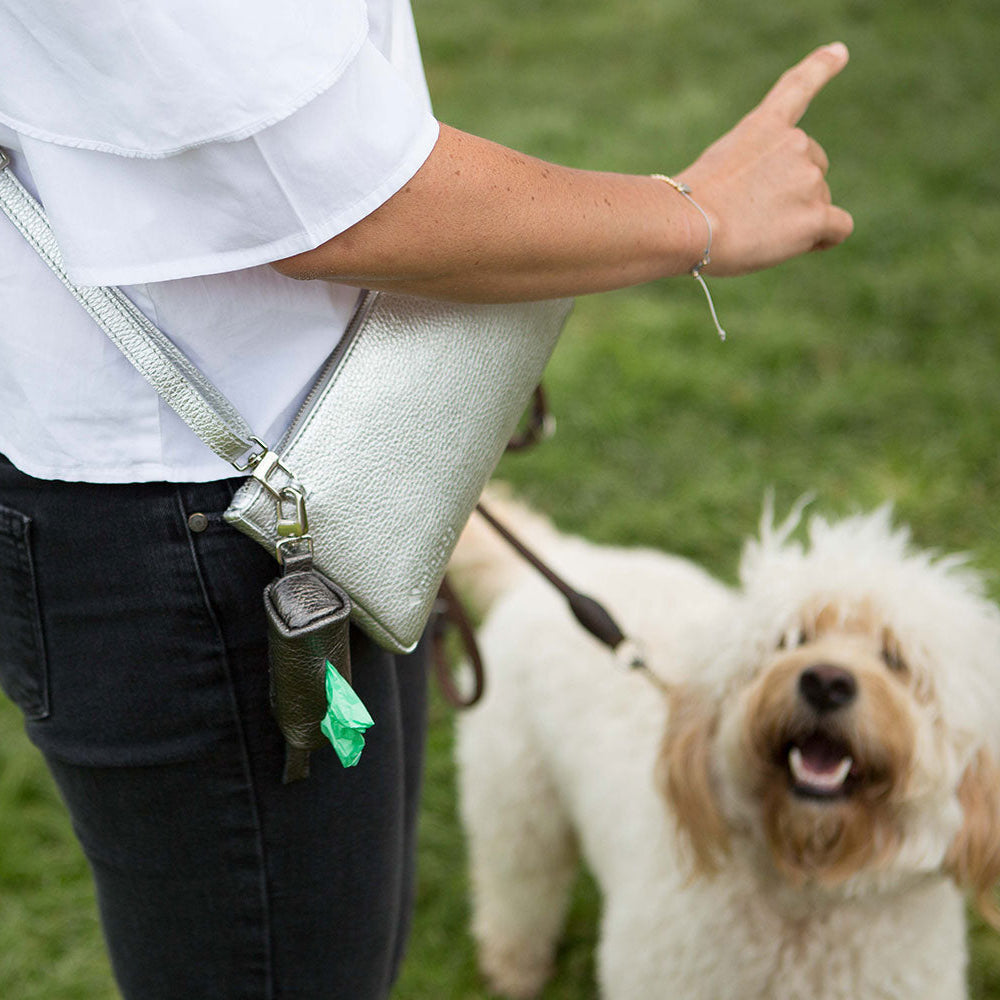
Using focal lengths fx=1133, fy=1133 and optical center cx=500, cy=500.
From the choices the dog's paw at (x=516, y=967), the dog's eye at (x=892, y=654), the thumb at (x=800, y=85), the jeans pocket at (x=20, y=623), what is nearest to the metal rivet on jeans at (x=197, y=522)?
the jeans pocket at (x=20, y=623)

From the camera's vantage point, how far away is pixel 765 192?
3.58ft

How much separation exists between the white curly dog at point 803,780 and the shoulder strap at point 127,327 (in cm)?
91

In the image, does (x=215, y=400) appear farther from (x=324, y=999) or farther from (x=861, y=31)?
(x=861, y=31)

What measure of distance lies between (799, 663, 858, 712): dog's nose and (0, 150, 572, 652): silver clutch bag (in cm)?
61

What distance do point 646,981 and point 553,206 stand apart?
48.5 inches

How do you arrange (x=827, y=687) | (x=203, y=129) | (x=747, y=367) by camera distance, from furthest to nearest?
(x=747, y=367) < (x=827, y=687) < (x=203, y=129)

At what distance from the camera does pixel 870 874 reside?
1.52 m

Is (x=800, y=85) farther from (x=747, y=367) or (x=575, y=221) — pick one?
(x=747, y=367)

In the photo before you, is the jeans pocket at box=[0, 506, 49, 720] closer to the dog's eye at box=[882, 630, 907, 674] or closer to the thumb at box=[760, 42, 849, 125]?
the thumb at box=[760, 42, 849, 125]

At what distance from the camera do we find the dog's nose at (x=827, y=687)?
1.44 m

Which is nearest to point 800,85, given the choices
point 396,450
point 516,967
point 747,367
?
point 396,450

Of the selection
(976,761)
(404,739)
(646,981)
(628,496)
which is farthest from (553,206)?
(628,496)

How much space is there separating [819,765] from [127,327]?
1.08 metres

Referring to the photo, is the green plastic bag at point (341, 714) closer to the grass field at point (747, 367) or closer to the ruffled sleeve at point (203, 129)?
the ruffled sleeve at point (203, 129)
